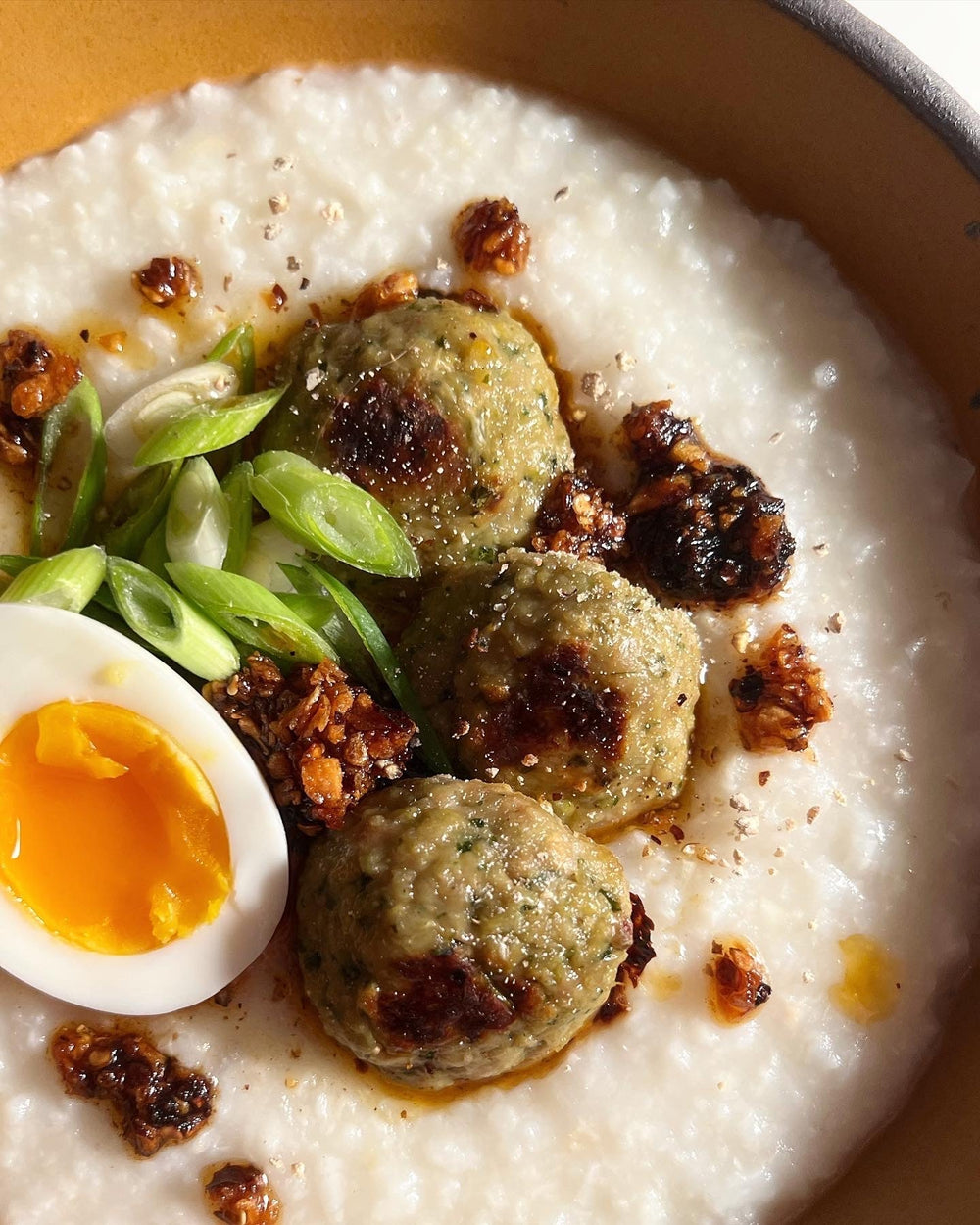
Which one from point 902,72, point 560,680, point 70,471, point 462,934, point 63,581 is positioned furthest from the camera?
point 70,471

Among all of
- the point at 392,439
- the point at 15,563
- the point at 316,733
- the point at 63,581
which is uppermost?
the point at 392,439

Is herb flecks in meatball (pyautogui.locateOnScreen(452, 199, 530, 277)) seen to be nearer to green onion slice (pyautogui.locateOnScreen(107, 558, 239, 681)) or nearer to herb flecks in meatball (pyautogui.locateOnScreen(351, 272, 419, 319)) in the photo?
herb flecks in meatball (pyautogui.locateOnScreen(351, 272, 419, 319))

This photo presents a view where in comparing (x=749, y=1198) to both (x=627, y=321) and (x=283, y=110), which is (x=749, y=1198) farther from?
(x=283, y=110)

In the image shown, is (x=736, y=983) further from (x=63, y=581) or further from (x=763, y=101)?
(x=763, y=101)

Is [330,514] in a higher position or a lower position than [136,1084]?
higher

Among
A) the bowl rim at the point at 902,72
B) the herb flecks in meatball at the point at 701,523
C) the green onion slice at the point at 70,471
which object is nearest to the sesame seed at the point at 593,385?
the herb flecks in meatball at the point at 701,523

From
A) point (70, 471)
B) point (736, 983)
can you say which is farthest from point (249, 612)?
point (736, 983)
